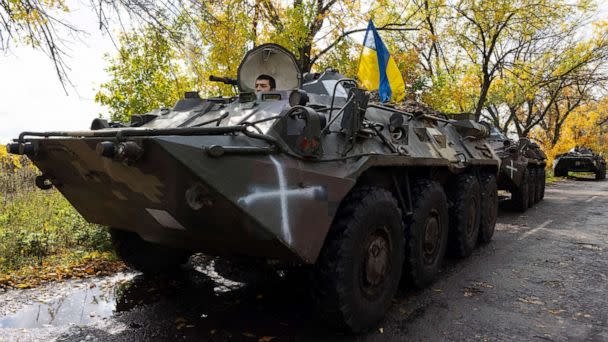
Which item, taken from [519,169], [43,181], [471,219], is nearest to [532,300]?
[471,219]

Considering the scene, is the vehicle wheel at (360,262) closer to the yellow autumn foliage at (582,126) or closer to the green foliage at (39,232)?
the green foliage at (39,232)

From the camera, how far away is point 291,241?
2977mm

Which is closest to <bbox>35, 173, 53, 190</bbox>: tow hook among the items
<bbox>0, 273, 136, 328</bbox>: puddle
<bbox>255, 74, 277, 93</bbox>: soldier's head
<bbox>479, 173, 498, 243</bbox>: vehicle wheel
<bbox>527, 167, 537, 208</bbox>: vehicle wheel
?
<bbox>0, 273, 136, 328</bbox>: puddle

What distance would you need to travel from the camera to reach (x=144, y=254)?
15.9 ft

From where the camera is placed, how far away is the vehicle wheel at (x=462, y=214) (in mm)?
5758

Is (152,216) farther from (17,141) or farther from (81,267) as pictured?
(81,267)

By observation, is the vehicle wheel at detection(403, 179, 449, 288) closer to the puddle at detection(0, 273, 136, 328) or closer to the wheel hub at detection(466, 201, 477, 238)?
the wheel hub at detection(466, 201, 477, 238)

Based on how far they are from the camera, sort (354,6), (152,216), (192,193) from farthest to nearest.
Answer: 1. (354,6)
2. (152,216)
3. (192,193)

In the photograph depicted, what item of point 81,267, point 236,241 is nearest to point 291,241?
point 236,241

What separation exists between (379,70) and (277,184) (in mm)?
4451

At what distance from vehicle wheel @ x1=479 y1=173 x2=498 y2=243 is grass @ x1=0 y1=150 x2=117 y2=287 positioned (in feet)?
14.7

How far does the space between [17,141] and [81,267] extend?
2133 mm

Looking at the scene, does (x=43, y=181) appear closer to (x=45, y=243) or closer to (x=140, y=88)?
(x=45, y=243)

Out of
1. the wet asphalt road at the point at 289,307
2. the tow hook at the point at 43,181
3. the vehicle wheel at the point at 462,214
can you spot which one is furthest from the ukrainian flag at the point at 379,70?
the tow hook at the point at 43,181
